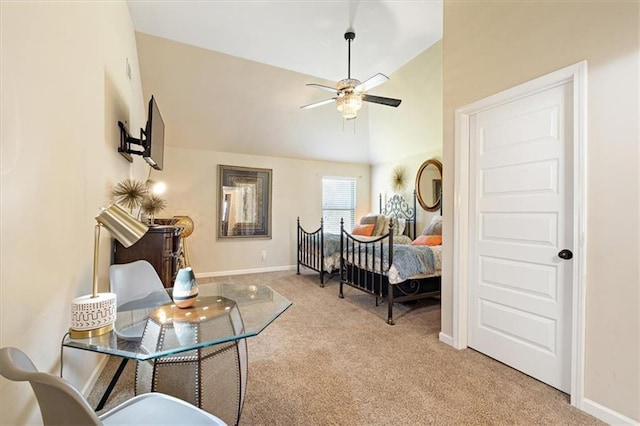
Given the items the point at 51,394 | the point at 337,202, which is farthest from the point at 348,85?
the point at 337,202

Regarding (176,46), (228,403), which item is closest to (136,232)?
(228,403)

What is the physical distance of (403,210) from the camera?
582 cm

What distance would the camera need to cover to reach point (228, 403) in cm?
160

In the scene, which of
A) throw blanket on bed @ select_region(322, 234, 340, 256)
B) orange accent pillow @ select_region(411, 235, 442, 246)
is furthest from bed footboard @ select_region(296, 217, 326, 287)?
orange accent pillow @ select_region(411, 235, 442, 246)

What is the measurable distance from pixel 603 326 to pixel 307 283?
380cm

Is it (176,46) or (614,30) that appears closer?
(614,30)

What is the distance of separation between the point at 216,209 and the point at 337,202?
2.61 meters

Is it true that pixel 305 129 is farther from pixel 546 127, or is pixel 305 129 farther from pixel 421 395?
→ pixel 421 395

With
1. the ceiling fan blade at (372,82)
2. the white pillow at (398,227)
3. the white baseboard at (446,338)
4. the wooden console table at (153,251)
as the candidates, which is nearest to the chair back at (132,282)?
the wooden console table at (153,251)

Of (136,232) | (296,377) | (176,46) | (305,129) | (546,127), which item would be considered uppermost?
(176,46)

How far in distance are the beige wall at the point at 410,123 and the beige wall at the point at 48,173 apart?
148 inches

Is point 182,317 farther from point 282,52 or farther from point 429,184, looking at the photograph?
point 429,184

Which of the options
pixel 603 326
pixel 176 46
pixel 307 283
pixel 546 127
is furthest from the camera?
pixel 307 283

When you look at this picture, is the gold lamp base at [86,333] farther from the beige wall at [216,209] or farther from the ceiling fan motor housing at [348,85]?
the beige wall at [216,209]
